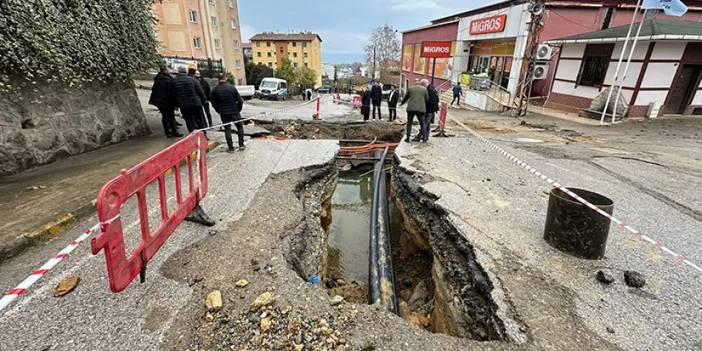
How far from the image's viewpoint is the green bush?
424cm

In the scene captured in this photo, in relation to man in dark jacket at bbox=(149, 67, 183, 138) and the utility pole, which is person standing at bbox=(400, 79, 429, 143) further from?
the utility pole

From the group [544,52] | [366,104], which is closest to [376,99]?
[366,104]

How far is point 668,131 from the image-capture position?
10727 mm

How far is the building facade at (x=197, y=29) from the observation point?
28.3 meters

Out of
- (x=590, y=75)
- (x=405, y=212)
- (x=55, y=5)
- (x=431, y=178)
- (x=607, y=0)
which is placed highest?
(x=607, y=0)

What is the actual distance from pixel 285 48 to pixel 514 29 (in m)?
59.9

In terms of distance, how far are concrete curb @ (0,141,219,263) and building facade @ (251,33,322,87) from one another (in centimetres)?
6615

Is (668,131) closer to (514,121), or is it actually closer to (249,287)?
(514,121)

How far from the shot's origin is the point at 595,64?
13.6 m

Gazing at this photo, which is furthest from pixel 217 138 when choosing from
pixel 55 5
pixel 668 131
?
pixel 668 131

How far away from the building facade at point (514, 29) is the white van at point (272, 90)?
13.7 metres

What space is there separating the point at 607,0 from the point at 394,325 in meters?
23.0

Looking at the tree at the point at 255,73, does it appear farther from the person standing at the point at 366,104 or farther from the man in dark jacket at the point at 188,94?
the man in dark jacket at the point at 188,94

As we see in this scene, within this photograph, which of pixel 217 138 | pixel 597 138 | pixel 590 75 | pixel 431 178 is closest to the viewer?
pixel 431 178
